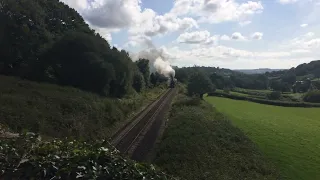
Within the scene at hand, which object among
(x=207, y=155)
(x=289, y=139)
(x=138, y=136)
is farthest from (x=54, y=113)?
(x=289, y=139)

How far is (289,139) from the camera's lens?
45.2m

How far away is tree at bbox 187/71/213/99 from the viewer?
97.2m

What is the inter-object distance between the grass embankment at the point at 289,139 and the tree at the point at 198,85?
29980 mm

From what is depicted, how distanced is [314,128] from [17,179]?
57437mm

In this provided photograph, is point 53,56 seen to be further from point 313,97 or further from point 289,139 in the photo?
point 313,97

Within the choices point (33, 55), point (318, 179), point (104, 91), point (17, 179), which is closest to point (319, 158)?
point (318, 179)

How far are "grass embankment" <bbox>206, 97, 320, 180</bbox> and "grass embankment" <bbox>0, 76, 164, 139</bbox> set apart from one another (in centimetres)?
1744

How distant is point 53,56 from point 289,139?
119 feet

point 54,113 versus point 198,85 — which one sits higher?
point 198,85

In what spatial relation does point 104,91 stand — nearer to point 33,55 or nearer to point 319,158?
point 33,55

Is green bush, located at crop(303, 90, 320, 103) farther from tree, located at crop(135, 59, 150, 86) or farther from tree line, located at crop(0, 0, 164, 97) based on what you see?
tree line, located at crop(0, 0, 164, 97)

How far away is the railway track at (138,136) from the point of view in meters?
27.5

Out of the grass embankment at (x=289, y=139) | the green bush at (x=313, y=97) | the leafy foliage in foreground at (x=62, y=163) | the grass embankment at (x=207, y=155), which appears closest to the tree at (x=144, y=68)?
the grass embankment at (x=289, y=139)

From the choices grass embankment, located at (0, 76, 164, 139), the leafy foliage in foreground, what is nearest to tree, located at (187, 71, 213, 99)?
grass embankment, located at (0, 76, 164, 139)
